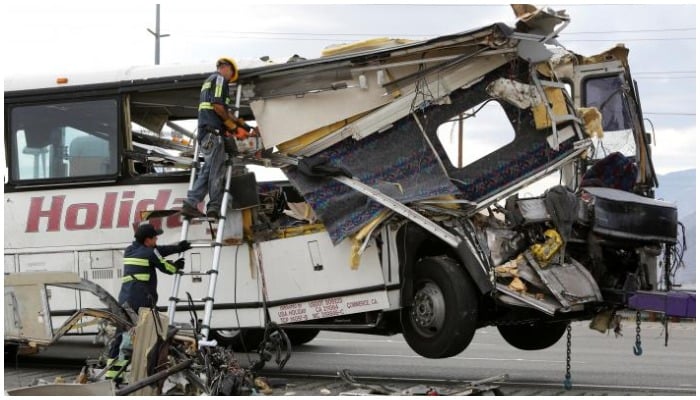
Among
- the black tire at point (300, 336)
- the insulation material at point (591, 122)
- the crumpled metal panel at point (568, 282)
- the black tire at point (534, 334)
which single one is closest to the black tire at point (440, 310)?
the crumpled metal panel at point (568, 282)

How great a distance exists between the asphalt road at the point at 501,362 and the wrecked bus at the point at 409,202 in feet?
3.82

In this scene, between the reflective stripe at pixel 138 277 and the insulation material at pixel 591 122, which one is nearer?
the reflective stripe at pixel 138 277

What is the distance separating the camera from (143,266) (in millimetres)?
9953

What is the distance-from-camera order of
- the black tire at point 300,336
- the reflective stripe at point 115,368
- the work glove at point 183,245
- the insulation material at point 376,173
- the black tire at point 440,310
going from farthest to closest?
the black tire at point 300,336 → the insulation material at point 376,173 → the work glove at point 183,245 → the black tire at point 440,310 → the reflective stripe at point 115,368

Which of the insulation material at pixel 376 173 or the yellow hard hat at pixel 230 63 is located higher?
the yellow hard hat at pixel 230 63

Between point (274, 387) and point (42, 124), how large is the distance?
397 centimetres

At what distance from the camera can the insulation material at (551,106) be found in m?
10.1

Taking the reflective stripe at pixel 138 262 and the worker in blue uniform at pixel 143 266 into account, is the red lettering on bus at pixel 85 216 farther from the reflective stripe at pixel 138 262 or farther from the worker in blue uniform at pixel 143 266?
the reflective stripe at pixel 138 262

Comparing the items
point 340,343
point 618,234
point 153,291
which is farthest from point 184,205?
point 340,343

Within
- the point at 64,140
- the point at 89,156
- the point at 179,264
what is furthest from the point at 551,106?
the point at 64,140

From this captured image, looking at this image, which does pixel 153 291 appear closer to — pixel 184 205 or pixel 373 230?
pixel 184 205

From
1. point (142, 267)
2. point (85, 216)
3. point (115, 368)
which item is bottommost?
point (115, 368)

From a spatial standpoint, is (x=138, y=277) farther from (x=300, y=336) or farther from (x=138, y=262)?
(x=300, y=336)

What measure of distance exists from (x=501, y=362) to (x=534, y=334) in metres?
2.36
